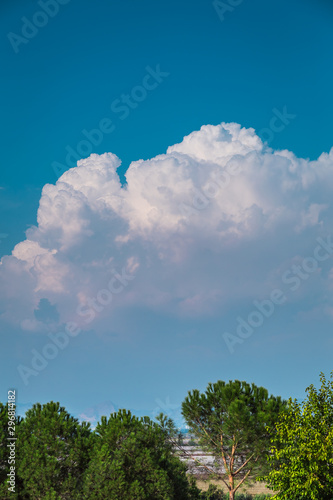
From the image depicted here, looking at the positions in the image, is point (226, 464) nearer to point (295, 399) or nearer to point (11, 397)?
point (295, 399)

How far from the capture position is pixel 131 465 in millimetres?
21562

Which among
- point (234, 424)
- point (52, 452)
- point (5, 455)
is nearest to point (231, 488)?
point (234, 424)

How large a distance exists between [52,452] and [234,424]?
9650 mm

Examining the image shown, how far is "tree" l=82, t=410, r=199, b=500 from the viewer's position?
67.1 feet

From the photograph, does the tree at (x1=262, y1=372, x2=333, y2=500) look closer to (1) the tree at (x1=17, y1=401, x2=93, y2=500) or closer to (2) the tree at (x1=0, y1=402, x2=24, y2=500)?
(1) the tree at (x1=17, y1=401, x2=93, y2=500)

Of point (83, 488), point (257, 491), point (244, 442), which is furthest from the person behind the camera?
point (257, 491)

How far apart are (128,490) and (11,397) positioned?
629cm

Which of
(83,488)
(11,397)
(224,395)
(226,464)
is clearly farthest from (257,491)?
(11,397)

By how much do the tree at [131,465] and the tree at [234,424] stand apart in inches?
154

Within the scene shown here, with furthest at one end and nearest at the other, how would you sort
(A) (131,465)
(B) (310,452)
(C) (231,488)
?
(C) (231,488)
(A) (131,465)
(B) (310,452)

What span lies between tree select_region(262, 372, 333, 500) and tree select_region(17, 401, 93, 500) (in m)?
8.46

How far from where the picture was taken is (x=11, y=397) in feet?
68.7

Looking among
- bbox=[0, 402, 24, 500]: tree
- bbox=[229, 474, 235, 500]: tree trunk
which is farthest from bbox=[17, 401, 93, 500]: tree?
bbox=[229, 474, 235, 500]: tree trunk

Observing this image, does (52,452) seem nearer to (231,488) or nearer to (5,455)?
(5,455)
